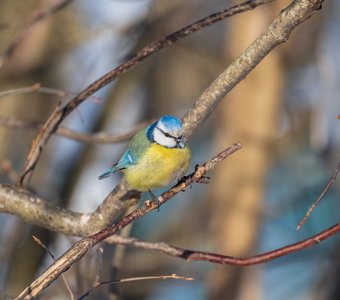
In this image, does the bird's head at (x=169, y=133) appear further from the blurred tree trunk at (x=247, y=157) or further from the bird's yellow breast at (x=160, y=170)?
the blurred tree trunk at (x=247, y=157)

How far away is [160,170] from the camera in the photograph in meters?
2.10

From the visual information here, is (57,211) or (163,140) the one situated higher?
(163,140)

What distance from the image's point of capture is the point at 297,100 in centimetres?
518

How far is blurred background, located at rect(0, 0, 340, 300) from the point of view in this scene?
3.77m

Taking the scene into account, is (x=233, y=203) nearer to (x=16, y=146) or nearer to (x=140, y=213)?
(x=16, y=146)

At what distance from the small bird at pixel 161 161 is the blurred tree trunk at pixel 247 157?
1.74m

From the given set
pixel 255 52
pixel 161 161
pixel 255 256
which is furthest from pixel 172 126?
pixel 255 256

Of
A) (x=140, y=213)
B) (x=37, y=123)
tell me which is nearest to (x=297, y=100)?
(x=37, y=123)

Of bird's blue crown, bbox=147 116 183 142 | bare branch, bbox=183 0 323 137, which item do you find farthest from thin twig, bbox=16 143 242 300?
bird's blue crown, bbox=147 116 183 142

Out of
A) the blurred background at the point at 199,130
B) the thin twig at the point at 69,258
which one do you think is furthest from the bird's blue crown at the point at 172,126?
the blurred background at the point at 199,130

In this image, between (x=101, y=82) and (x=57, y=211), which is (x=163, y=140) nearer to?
(x=101, y=82)

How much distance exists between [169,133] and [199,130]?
1.38 meters

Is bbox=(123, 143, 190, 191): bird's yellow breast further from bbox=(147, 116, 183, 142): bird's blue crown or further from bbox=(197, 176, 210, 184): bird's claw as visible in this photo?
bbox=(197, 176, 210, 184): bird's claw

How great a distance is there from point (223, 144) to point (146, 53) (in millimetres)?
1933
